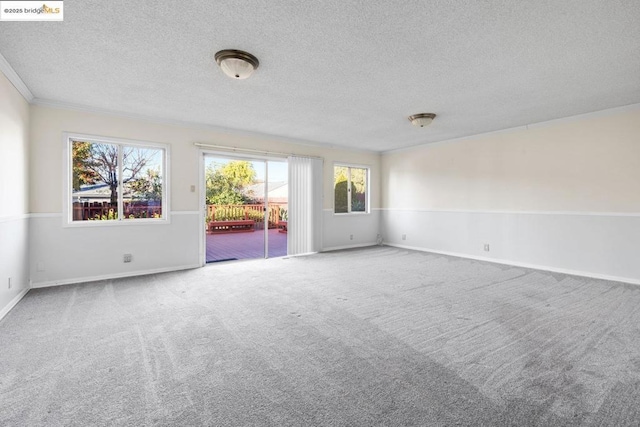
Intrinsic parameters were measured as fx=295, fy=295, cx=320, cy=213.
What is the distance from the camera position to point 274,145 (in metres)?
5.89

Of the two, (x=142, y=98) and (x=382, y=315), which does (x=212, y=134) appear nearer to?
(x=142, y=98)

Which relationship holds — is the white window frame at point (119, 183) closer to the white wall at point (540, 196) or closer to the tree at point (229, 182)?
the tree at point (229, 182)

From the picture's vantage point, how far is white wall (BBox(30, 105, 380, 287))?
3869mm

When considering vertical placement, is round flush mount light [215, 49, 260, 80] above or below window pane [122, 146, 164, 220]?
above

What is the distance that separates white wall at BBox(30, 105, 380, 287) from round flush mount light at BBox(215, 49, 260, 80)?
8.33 feet

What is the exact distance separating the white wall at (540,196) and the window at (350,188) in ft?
3.67

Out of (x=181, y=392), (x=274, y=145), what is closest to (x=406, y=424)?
(x=181, y=392)

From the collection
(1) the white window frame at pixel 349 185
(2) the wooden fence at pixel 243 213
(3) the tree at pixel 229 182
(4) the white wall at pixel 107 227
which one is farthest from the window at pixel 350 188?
(2) the wooden fence at pixel 243 213

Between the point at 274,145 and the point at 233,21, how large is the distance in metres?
3.71

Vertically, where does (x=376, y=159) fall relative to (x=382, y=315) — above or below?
above

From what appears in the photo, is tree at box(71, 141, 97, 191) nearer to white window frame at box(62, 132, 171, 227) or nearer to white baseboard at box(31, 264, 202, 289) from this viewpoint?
white window frame at box(62, 132, 171, 227)

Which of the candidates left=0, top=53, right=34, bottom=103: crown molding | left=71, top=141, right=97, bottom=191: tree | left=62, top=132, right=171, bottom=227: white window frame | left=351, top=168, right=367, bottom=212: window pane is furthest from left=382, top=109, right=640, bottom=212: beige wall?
left=0, top=53, right=34, bottom=103: crown molding

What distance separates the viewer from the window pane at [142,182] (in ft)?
14.8

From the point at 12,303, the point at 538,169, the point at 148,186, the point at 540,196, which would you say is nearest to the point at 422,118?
the point at 538,169
